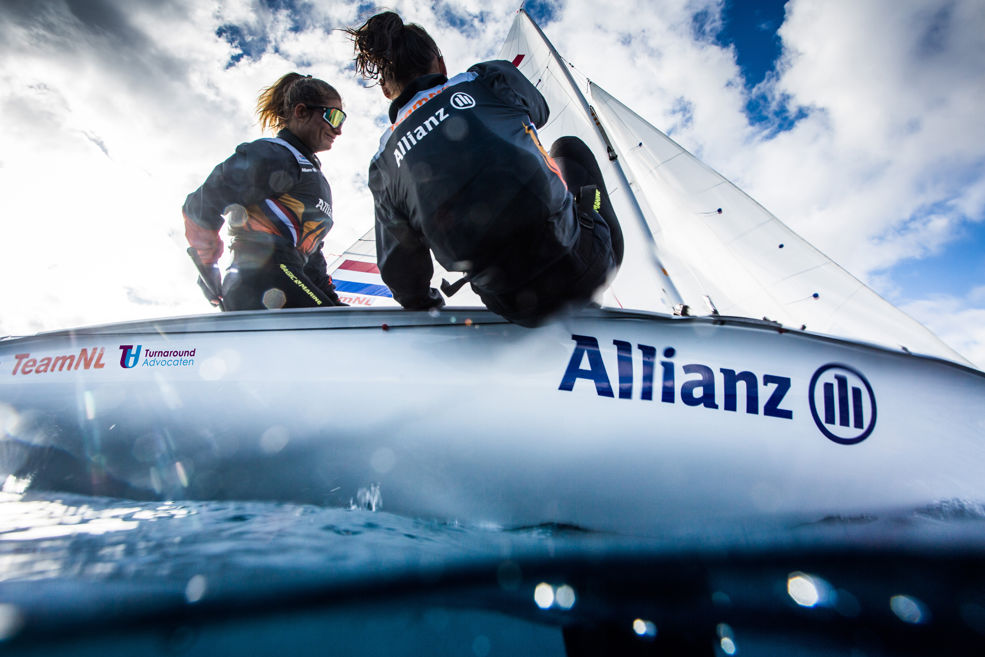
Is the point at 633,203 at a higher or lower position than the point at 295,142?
higher

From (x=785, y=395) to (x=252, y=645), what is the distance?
4.33 ft

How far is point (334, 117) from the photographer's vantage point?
2.15 m

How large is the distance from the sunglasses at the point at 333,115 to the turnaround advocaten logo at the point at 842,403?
2324 millimetres

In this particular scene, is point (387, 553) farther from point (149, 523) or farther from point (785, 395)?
point (785, 395)

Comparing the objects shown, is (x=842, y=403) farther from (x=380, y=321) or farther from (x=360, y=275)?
(x=360, y=275)

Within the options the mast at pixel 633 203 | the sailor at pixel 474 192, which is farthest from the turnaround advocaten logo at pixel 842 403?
the mast at pixel 633 203

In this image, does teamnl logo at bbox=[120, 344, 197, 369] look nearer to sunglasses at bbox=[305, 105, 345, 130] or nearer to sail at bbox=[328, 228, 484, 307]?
sunglasses at bbox=[305, 105, 345, 130]

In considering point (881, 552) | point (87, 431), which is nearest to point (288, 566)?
point (87, 431)

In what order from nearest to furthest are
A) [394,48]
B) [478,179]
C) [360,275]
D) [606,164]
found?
[478,179] < [394,48] < [606,164] < [360,275]

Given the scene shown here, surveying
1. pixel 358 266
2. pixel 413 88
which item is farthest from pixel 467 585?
pixel 358 266

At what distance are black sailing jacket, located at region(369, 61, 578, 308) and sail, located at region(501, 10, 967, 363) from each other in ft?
4.35

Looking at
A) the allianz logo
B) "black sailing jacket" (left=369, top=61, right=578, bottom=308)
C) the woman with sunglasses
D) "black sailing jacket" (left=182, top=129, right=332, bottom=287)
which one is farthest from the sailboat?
"black sailing jacket" (left=182, top=129, right=332, bottom=287)

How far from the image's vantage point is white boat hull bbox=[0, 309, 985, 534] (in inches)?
43.2

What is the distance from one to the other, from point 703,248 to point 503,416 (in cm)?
247
